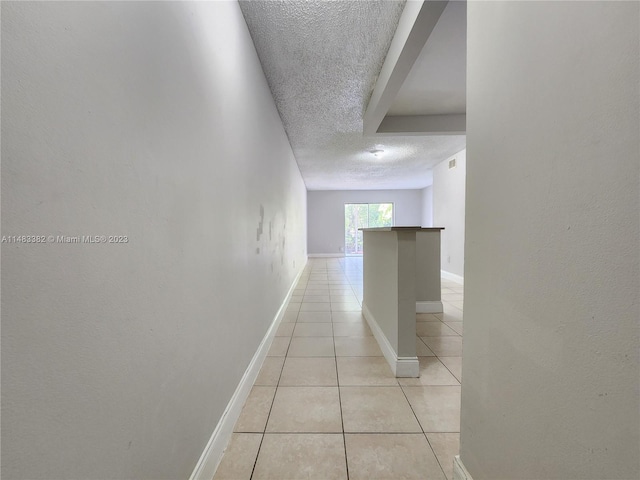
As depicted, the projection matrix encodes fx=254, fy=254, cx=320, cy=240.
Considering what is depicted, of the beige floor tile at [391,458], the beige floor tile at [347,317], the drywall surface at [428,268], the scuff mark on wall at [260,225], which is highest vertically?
the scuff mark on wall at [260,225]

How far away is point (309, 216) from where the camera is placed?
952cm

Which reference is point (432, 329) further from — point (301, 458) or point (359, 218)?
point (359, 218)

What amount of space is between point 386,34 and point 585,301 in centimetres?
211

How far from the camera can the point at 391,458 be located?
3.83 feet

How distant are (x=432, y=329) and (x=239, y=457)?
2186mm

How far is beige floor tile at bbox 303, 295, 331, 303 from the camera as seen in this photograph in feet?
12.3

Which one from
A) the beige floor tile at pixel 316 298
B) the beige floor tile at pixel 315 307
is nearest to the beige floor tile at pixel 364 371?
the beige floor tile at pixel 315 307

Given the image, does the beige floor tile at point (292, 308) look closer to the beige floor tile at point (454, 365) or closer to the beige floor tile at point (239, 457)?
the beige floor tile at point (454, 365)

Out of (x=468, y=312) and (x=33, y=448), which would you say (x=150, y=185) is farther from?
(x=468, y=312)

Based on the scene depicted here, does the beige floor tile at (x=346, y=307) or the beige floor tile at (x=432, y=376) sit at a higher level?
the beige floor tile at (x=346, y=307)

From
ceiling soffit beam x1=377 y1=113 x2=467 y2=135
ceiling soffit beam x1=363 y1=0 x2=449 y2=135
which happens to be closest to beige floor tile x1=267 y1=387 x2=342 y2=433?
ceiling soffit beam x1=363 y1=0 x2=449 y2=135

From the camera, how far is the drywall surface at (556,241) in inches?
18.3

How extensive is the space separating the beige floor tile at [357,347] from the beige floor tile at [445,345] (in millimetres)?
501

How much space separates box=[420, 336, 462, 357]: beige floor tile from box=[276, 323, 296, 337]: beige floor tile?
51.8 inches
